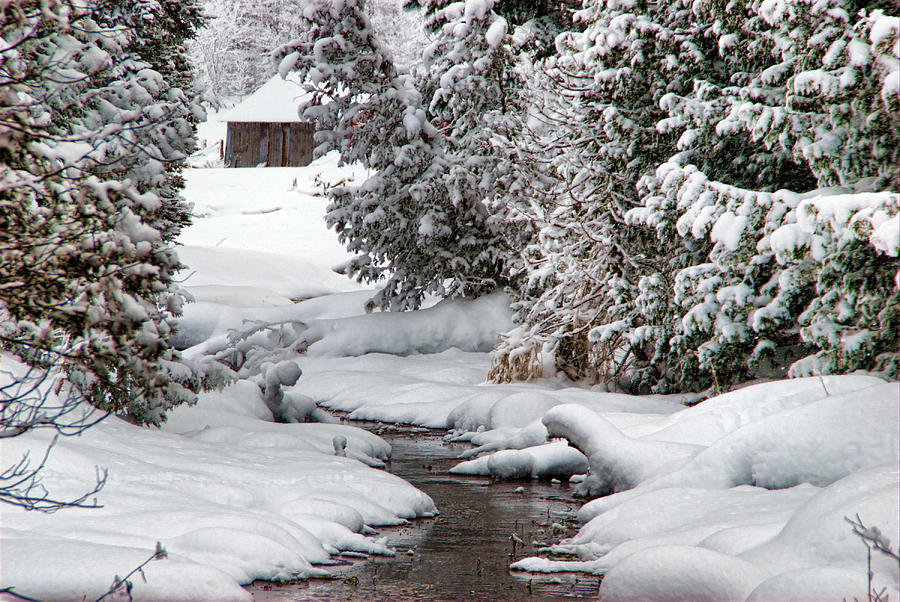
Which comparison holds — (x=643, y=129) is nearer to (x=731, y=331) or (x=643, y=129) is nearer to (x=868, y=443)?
(x=731, y=331)

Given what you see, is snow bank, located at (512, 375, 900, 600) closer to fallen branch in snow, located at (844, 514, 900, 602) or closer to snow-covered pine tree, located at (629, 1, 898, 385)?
fallen branch in snow, located at (844, 514, 900, 602)

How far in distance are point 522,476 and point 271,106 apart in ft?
120

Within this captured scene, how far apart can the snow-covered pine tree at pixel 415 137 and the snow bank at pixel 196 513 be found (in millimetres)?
8907

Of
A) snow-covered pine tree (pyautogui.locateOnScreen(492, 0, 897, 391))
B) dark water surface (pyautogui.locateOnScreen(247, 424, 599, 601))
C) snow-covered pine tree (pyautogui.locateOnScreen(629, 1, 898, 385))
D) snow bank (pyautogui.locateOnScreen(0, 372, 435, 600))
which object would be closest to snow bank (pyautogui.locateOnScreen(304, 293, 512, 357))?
snow-covered pine tree (pyautogui.locateOnScreen(492, 0, 897, 391))

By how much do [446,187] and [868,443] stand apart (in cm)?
1181

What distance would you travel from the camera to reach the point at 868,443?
252 inches

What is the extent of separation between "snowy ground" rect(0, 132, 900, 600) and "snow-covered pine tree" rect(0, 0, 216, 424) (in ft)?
2.20

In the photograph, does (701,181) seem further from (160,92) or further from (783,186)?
(160,92)

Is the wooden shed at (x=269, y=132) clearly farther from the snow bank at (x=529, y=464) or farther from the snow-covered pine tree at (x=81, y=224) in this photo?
the snow bank at (x=529, y=464)

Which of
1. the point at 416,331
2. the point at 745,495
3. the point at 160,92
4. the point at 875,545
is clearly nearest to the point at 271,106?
the point at 416,331

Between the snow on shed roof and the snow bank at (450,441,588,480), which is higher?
the snow on shed roof

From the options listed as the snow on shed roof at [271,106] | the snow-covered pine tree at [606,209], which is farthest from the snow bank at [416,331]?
the snow on shed roof at [271,106]

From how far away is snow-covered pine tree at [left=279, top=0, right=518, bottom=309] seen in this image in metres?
17.1

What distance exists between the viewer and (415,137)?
17750 mm
